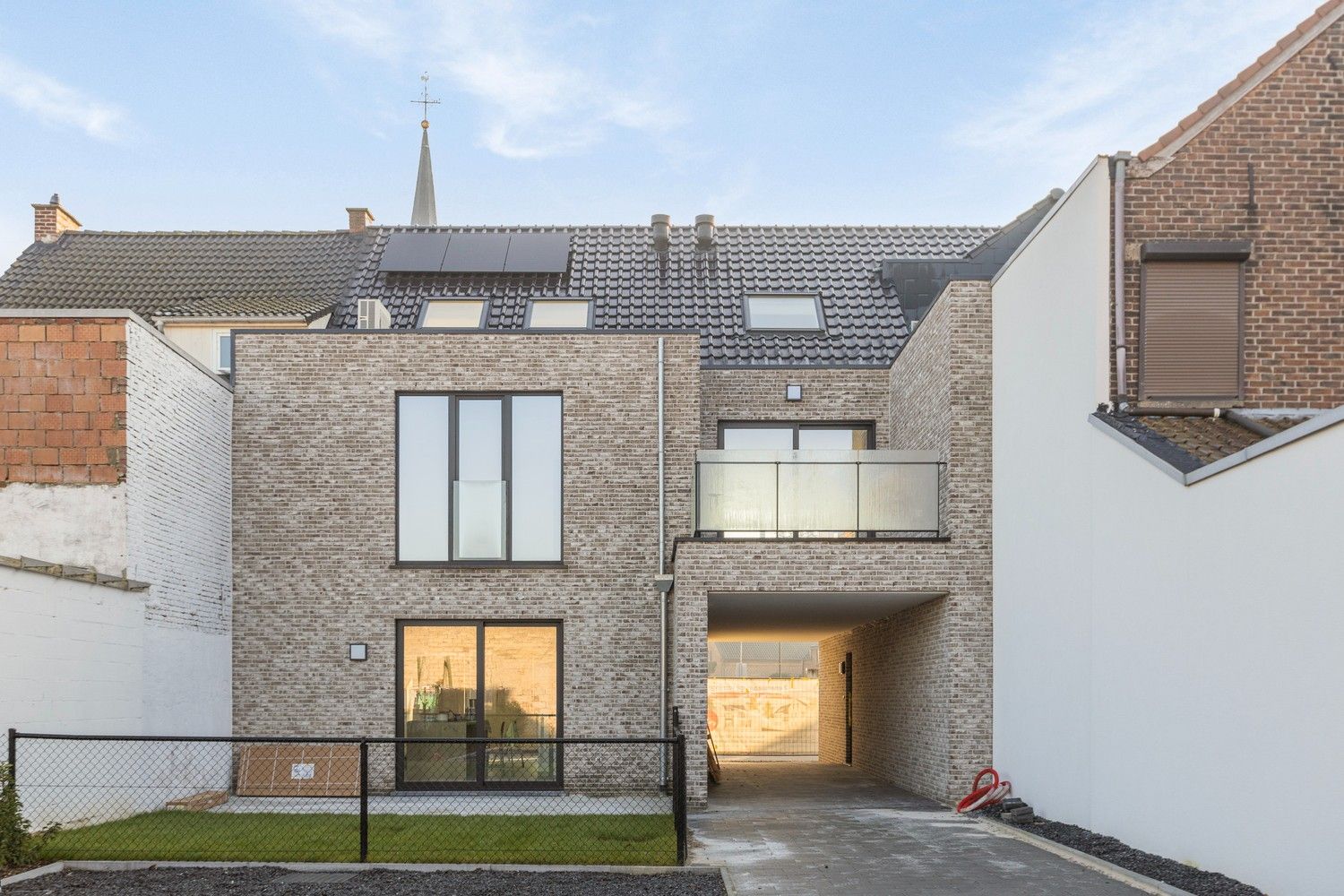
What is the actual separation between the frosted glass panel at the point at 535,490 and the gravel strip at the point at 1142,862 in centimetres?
638

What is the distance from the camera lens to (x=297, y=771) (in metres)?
14.0

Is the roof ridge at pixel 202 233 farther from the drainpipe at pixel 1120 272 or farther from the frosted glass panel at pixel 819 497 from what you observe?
the drainpipe at pixel 1120 272

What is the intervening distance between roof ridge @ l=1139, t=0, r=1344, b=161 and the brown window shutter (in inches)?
44.6

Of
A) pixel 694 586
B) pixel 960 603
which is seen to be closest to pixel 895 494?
pixel 960 603

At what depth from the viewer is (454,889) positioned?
7957 mm

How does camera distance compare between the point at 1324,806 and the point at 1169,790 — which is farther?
the point at 1169,790

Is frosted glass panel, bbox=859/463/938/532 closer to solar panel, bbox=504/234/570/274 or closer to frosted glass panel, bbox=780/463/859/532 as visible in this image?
frosted glass panel, bbox=780/463/859/532

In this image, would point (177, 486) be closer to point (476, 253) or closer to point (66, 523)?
point (66, 523)

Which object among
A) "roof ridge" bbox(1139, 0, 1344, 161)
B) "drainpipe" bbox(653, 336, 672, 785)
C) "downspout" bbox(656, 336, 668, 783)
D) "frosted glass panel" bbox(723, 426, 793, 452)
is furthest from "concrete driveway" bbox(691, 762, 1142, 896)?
"roof ridge" bbox(1139, 0, 1344, 161)

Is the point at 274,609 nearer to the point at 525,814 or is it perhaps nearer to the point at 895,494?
the point at 525,814

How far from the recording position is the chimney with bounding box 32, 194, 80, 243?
64.2ft

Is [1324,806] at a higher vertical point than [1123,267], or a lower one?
lower

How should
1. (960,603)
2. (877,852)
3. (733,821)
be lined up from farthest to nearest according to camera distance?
(960,603) < (733,821) < (877,852)

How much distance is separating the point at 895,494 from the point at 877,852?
4.61 m
